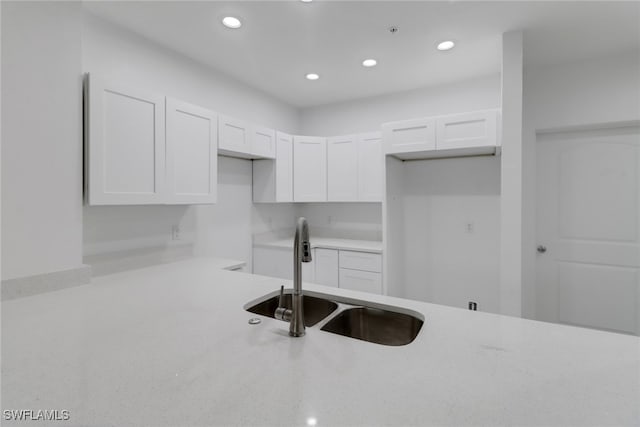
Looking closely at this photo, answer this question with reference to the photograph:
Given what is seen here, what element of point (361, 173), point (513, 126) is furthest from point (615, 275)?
point (361, 173)

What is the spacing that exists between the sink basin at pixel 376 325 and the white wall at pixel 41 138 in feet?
4.92

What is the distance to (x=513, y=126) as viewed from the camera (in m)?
2.34

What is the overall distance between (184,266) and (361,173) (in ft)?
6.78

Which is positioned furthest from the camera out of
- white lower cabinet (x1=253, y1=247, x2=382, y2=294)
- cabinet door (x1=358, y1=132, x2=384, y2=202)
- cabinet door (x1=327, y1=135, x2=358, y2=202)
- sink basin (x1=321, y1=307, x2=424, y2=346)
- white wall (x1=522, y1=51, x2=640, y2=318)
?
cabinet door (x1=327, y1=135, x2=358, y2=202)

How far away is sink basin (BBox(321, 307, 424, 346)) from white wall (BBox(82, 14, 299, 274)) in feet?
5.93

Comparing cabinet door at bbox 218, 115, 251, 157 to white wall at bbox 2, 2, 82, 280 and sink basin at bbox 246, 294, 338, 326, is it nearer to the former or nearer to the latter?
white wall at bbox 2, 2, 82, 280

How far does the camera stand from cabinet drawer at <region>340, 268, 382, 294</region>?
10.3 ft

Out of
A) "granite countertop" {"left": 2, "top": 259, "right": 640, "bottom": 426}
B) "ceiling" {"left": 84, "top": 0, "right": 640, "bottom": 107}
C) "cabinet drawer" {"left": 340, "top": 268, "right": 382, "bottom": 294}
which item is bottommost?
"cabinet drawer" {"left": 340, "top": 268, "right": 382, "bottom": 294}

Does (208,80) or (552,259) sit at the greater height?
(208,80)

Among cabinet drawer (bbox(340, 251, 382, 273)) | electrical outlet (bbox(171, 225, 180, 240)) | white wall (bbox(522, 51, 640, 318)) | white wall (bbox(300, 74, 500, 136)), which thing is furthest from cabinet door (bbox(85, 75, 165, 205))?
white wall (bbox(522, 51, 640, 318))

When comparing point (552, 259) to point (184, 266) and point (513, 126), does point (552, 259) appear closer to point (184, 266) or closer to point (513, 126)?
point (513, 126)

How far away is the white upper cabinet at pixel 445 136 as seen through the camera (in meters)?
2.63

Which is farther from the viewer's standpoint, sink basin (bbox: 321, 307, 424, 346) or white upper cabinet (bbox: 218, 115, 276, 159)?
white upper cabinet (bbox: 218, 115, 276, 159)

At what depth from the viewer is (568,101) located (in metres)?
2.90
